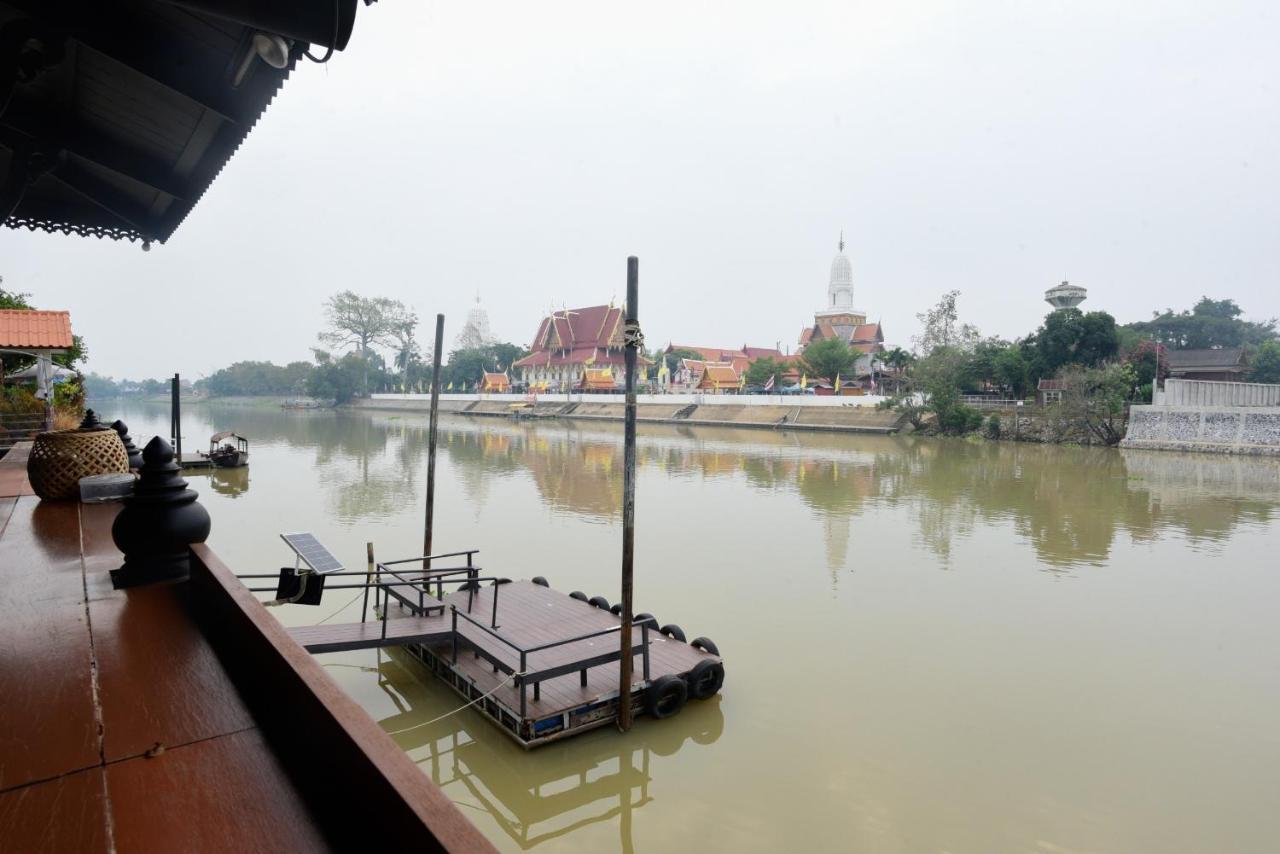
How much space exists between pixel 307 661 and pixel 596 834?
3.17m

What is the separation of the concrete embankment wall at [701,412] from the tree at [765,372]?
6379mm

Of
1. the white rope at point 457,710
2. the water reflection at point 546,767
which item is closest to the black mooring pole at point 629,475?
the water reflection at point 546,767

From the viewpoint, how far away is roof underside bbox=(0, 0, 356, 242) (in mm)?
2000

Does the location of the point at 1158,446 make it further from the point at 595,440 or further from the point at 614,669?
the point at 614,669

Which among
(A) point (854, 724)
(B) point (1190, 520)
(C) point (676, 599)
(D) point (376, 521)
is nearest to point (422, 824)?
(A) point (854, 724)

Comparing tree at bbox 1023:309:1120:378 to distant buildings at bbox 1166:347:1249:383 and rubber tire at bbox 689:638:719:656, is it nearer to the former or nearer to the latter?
distant buildings at bbox 1166:347:1249:383

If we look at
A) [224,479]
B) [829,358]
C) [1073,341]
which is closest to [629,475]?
[224,479]

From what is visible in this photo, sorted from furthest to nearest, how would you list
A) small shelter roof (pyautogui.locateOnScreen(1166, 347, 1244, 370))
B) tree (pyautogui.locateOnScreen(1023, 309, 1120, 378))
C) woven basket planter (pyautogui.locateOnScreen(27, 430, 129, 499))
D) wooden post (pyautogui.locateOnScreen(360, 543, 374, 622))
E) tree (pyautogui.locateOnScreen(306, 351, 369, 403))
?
tree (pyautogui.locateOnScreen(306, 351, 369, 403)) → small shelter roof (pyautogui.locateOnScreen(1166, 347, 1244, 370)) → tree (pyautogui.locateOnScreen(1023, 309, 1120, 378)) → wooden post (pyautogui.locateOnScreen(360, 543, 374, 622)) → woven basket planter (pyautogui.locateOnScreen(27, 430, 129, 499))

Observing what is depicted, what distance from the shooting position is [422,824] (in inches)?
36.2

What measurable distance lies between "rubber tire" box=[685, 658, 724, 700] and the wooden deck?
80mm

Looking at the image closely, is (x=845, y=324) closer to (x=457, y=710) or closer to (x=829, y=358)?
(x=829, y=358)

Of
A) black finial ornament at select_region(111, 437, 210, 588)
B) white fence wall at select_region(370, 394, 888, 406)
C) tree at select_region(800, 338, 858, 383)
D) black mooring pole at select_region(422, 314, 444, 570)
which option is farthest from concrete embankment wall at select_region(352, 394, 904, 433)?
black finial ornament at select_region(111, 437, 210, 588)

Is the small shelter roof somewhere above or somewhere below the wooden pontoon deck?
above

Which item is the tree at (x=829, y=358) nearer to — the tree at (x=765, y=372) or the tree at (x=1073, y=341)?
the tree at (x=765, y=372)
